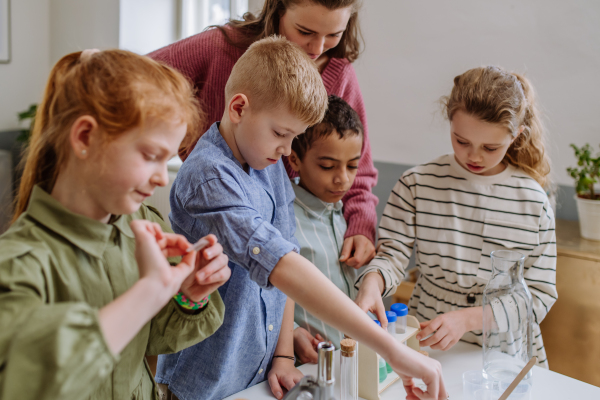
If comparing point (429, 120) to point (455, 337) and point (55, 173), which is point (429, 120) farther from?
point (55, 173)

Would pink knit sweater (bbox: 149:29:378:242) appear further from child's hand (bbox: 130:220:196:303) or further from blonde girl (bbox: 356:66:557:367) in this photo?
child's hand (bbox: 130:220:196:303)

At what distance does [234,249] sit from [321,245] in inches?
20.6

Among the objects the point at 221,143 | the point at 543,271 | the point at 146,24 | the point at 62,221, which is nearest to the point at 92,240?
the point at 62,221

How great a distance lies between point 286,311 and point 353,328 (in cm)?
40

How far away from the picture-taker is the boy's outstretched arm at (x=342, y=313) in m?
0.78

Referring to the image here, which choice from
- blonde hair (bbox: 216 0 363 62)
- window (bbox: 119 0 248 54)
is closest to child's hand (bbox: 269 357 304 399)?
blonde hair (bbox: 216 0 363 62)

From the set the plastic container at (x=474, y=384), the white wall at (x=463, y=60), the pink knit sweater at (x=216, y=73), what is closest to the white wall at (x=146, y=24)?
the white wall at (x=463, y=60)

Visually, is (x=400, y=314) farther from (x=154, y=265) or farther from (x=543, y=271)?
(x=154, y=265)

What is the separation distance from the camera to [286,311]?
1.16 meters

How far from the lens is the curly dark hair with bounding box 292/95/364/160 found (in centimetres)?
129

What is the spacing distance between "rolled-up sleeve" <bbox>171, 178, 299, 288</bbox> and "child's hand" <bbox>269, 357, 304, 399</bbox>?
10.9 inches

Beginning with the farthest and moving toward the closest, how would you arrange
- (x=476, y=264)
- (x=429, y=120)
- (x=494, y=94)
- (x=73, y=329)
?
(x=429, y=120)
(x=476, y=264)
(x=494, y=94)
(x=73, y=329)

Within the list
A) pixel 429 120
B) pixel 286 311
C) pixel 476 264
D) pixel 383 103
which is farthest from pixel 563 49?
pixel 286 311

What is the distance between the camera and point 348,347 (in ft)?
2.85
